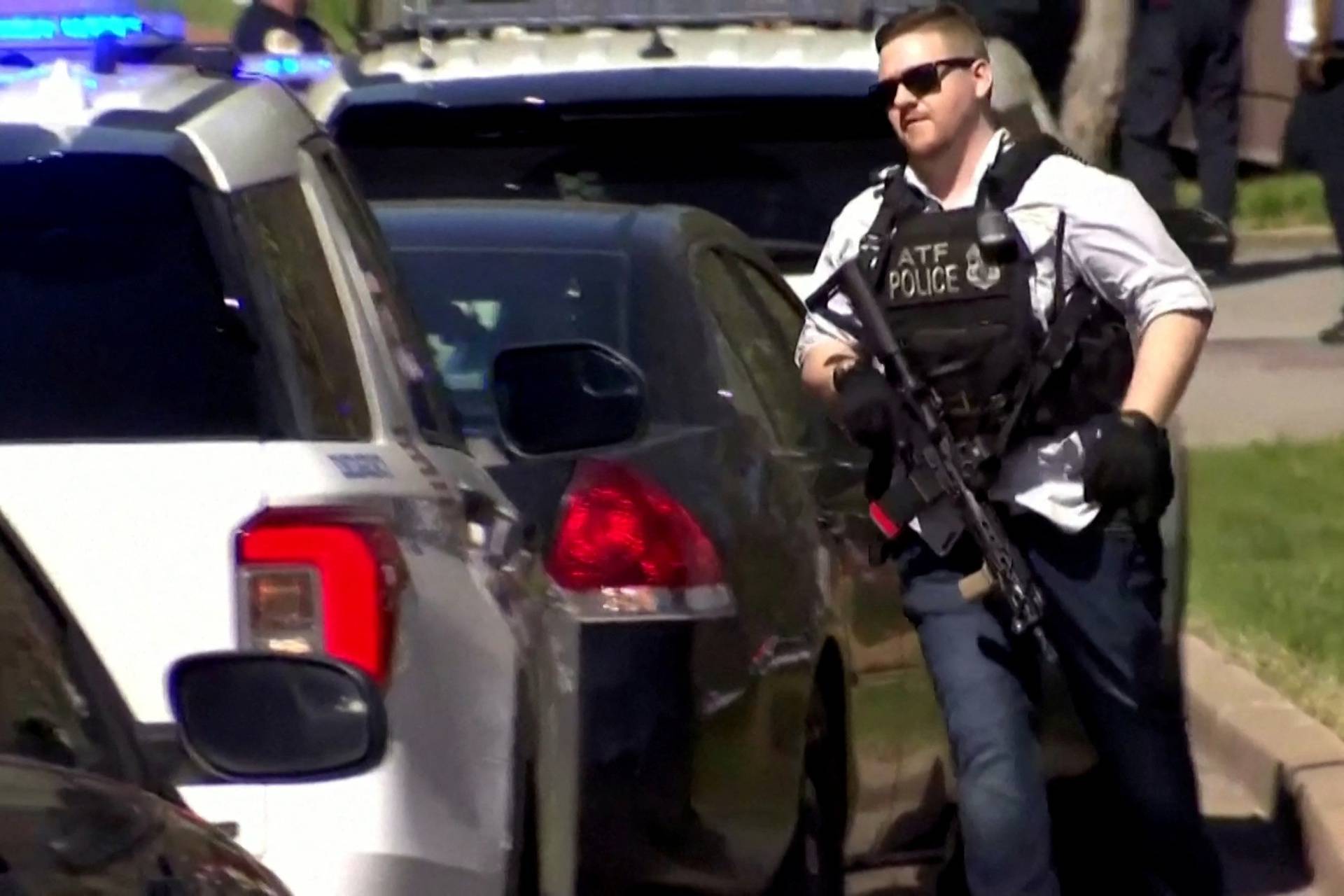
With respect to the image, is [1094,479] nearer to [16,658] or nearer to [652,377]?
[652,377]

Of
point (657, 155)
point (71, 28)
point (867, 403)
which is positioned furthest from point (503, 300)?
point (657, 155)

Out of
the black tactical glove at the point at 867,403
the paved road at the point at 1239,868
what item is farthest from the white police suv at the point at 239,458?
the paved road at the point at 1239,868

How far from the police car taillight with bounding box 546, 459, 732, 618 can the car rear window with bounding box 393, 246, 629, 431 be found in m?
0.60

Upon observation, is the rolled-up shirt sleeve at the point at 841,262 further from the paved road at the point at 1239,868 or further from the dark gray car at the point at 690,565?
the paved road at the point at 1239,868

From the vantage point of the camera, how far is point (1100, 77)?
16.8 meters

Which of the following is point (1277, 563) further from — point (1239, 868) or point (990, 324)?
point (990, 324)

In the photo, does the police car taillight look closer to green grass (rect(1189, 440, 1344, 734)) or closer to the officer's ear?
the officer's ear

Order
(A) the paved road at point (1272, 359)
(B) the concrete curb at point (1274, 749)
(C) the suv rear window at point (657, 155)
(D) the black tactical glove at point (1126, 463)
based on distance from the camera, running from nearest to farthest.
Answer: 1. (D) the black tactical glove at point (1126, 463)
2. (B) the concrete curb at point (1274, 749)
3. (C) the suv rear window at point (657, 155)
4. (A) the paved road at point (1272, 359)

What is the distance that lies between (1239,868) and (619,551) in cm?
246

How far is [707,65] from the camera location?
8.52 metres

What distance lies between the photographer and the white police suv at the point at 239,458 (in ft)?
12.5

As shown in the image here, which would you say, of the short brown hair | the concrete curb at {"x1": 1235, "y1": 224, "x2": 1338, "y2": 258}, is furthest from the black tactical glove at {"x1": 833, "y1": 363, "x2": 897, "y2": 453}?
the concrete curb at {"x1": 1235, "y1": 224, "x2": 1338, "y2": 258}

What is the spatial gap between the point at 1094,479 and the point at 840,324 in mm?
665

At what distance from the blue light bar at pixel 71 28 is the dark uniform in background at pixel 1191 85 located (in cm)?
1226
